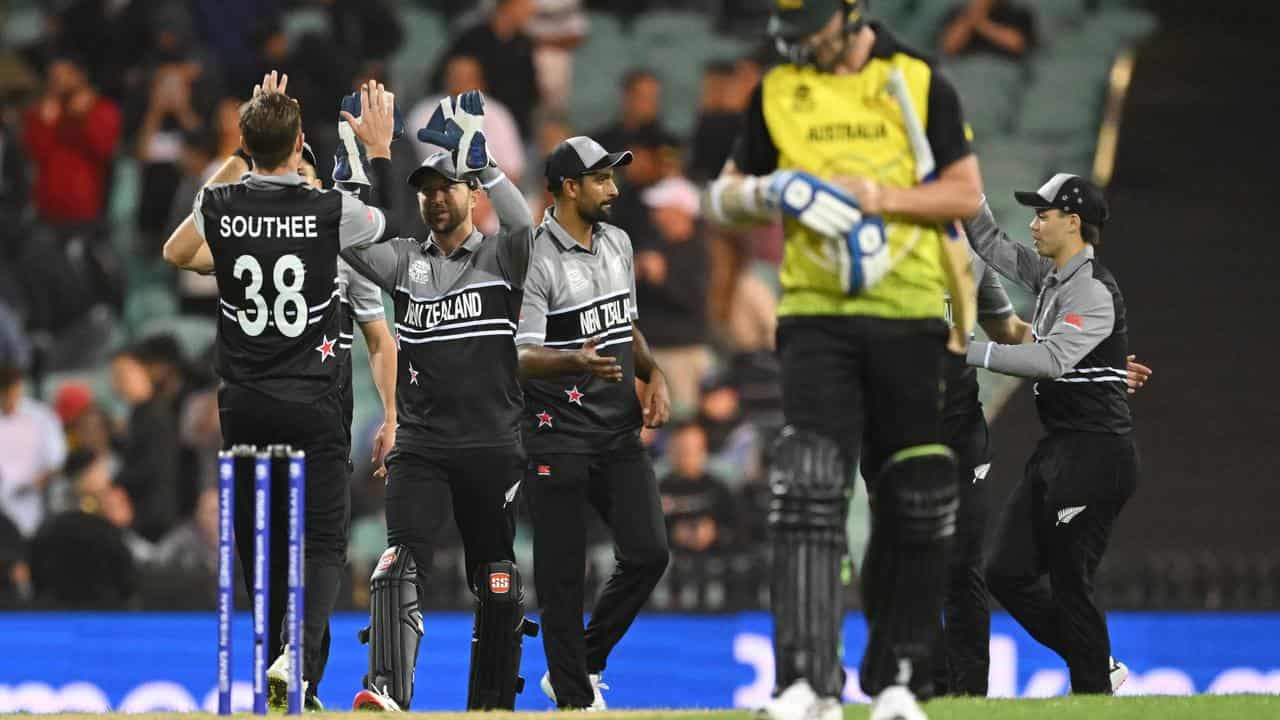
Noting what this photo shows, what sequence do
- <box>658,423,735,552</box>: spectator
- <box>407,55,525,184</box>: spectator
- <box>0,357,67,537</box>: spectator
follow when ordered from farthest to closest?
<box>407,55,525,184</box>: spectator < <box>0,357,67,537</box>: spectator < <box>658,423,735,552</box>: spectator

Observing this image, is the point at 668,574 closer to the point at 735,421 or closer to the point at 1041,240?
the point at 735,421

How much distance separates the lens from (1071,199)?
8.45 m

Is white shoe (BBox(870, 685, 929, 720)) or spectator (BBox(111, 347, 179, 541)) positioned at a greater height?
spectator (BBox(111, 347, 179, 541))

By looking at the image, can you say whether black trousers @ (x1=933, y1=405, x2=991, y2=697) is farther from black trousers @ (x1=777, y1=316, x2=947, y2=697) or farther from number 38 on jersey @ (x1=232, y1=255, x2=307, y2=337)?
number 38 on jersey @ (x1=232, y1=255, x2=307, y2=337)

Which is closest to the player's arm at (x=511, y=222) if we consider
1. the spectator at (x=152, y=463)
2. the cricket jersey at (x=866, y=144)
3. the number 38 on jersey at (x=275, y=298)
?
the number 38 on jersey at (x=275, y=298)

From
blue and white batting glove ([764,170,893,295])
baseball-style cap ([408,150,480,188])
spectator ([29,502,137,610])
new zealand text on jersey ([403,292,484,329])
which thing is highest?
baseball-style cap ([408,150,480,188])

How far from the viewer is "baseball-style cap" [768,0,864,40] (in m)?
5.81

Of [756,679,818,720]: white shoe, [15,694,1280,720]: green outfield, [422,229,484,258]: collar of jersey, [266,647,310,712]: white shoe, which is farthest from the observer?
[422,229,484,258]: collar of jersey

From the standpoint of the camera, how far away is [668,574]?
41.0 ft

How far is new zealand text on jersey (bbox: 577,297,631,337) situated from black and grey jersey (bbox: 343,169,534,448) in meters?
0.32

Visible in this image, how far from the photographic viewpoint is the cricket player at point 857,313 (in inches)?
229

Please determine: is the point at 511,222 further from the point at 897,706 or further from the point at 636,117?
the point at 636,117

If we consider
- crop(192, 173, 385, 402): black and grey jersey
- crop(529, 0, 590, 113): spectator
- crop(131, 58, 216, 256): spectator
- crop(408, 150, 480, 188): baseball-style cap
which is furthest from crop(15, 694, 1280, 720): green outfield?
crop(529, 0, 590, 113): spectator

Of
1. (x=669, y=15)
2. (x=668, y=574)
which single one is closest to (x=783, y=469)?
(x=668, y=574)
